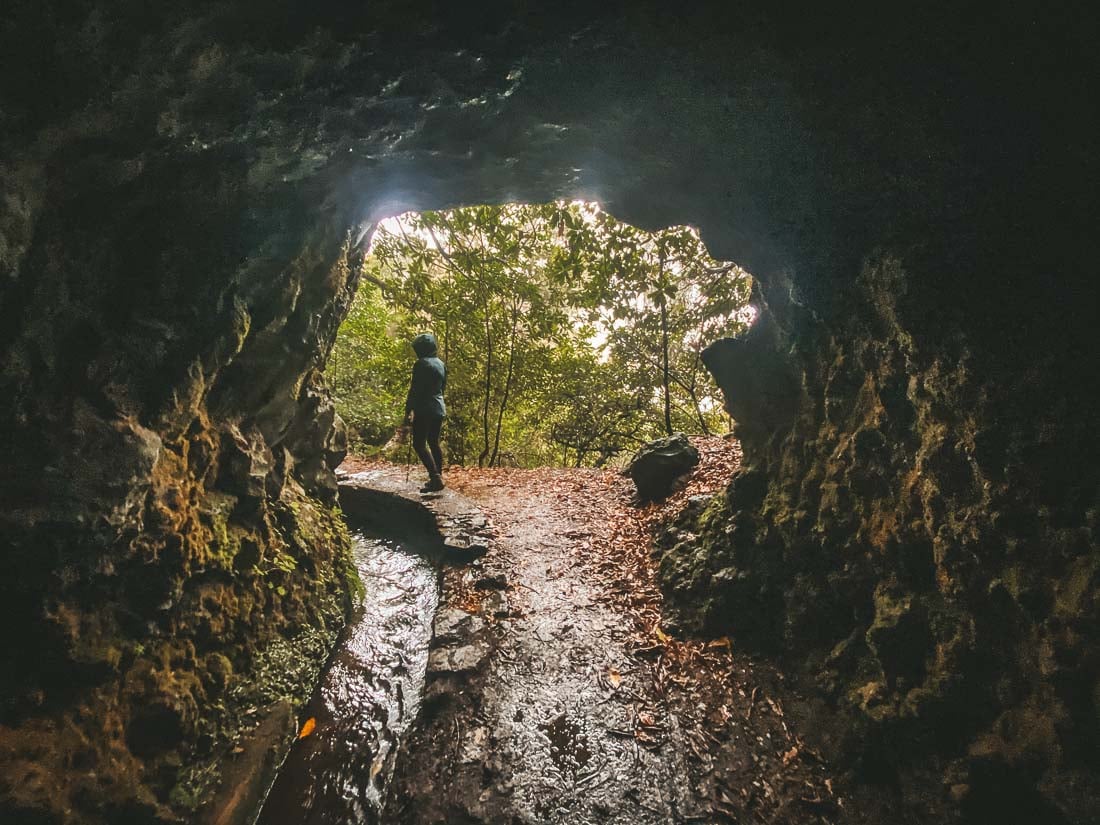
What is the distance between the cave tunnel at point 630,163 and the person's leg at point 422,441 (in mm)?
4100

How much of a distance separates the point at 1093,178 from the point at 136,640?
6135 mm

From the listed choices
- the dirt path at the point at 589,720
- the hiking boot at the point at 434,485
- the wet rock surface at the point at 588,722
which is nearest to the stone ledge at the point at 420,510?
the hiking boot at the point at 434,485

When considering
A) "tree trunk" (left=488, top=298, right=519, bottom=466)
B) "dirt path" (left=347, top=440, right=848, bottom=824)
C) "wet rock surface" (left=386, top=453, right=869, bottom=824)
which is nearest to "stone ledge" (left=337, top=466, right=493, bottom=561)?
"dirt path" (left=347, top=440, right=848, bottom=824)

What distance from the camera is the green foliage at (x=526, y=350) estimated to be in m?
9.69

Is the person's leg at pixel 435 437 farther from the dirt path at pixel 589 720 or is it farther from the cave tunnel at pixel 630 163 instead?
the cave tunnel at pixel 630 163

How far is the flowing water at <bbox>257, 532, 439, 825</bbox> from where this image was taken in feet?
10.3

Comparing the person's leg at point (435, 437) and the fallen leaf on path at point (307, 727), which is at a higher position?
the person's leg at point (435, 437)

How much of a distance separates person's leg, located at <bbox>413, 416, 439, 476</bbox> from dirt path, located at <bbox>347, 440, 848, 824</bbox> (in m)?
2.79

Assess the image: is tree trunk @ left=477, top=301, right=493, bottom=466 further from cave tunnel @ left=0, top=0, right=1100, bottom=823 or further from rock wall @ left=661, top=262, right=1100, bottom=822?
rock wall @ left=661, top=262, right=1100, bottom=822

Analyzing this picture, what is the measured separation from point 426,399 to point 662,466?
454 centimetres

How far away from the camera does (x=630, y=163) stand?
4.38 m

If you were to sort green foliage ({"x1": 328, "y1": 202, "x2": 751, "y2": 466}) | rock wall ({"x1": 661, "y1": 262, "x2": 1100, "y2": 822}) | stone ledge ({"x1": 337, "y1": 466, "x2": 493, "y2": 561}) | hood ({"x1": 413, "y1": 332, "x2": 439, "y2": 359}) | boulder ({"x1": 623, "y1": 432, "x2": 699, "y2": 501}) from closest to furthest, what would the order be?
rock wall ({"x1": 661, "y1": 262, "x2": 1100, "y2": 822})
stone ledge ({"x1": 337, "y1": 466, "x2": 493, "y2": 561})
boulder ({"x1": 623, "y1": 432, "x2": 699, "y2": 501})
hood ({"x1": 413, "y1": 332, "x2": 439, "y2": 359})
green foliage ({"x1": 328, "y1": 202, "x2": 751, "y2": 466})

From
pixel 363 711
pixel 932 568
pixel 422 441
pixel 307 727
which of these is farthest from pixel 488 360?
pixel 932 568

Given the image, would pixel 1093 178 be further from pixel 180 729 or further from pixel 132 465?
pixel 180 729
